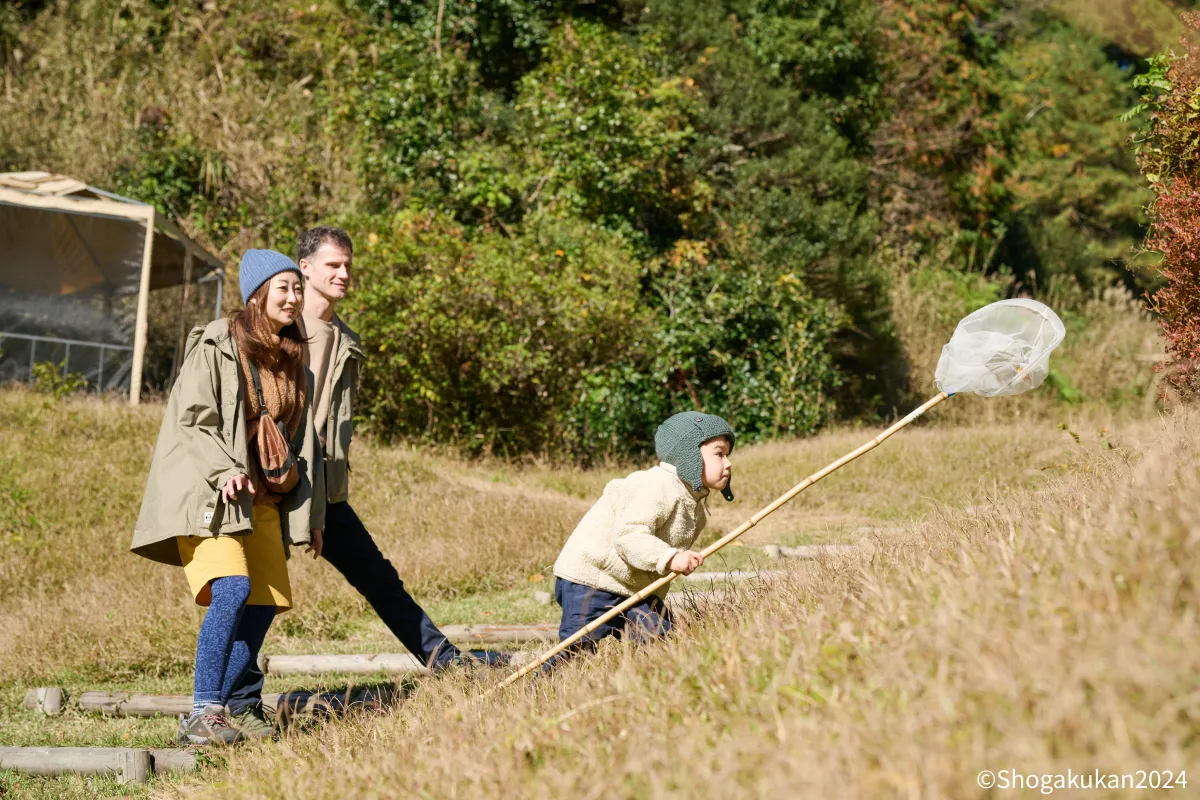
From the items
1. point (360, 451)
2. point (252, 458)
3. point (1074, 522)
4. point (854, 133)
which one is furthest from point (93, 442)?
point (854, 133)

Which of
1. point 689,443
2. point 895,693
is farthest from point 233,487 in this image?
point 895,693

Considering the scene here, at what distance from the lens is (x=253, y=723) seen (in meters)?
4.55

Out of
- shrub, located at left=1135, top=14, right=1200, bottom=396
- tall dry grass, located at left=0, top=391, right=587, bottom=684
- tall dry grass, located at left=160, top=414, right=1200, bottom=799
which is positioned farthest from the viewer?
tall dry grass, located at left=0, top=391, right=587, bottom=684

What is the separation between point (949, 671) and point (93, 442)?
989 cm

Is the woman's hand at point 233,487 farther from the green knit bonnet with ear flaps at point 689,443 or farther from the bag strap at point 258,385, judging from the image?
the green knit bonnet with ear flaps at point 689,443

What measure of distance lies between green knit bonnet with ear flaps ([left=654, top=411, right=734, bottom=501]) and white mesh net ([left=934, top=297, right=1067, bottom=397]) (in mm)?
962

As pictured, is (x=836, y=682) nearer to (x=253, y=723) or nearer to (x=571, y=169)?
(x=253, y=723)

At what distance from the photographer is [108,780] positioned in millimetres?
4508

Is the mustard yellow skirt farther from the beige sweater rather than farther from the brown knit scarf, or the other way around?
the beige sweater

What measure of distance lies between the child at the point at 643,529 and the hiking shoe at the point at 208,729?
1.30 metres

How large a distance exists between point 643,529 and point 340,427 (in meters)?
1.59

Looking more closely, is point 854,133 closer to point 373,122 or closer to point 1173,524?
point 373,122

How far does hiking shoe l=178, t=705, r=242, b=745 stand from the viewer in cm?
441

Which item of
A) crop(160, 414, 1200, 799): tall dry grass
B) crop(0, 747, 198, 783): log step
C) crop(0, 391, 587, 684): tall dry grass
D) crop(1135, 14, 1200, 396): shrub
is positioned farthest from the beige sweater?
crop(0, 391, 587, 684): tall dry grass
